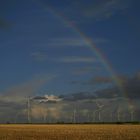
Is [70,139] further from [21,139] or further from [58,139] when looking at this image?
[21,139]

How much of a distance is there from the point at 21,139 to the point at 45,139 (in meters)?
3.30

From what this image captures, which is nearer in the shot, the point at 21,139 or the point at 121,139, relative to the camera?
the point at 121,139

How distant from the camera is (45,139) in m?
46.7

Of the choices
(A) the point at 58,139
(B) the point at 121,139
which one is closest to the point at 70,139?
(A) the point at 58,139

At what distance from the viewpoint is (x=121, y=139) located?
4450 centimetres

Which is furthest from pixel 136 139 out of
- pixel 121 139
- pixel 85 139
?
pixel 85 139

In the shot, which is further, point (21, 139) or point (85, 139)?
point (21, 139)

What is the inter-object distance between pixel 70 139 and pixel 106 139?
Result: 13.9 feet

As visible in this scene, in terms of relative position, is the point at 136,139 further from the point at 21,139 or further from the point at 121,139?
the point at 21,139

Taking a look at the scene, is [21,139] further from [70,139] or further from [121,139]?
[121,139]

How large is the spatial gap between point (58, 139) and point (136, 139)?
929 centimetres

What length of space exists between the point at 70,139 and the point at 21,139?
6.67 m

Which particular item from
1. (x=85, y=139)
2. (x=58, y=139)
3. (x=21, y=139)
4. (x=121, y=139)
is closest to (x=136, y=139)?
(x=121, y=139)

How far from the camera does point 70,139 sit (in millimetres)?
45188
